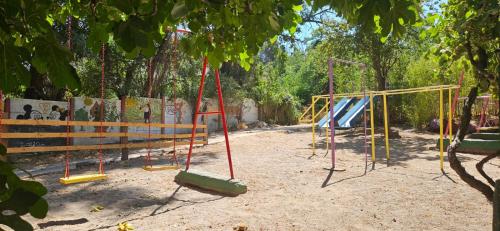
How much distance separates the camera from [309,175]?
838 centimetres

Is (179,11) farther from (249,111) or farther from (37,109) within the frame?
(249,111)

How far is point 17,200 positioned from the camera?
3.93 feet

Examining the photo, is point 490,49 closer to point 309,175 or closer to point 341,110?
point 309,175

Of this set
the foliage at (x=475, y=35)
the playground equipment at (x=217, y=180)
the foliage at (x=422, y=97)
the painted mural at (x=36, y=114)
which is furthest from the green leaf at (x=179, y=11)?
the foliage at (x=422, y=97)

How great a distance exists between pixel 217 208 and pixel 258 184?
1.72 metres

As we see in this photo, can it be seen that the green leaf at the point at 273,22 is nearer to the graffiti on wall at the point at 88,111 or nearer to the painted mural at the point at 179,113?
the graffiti on wall at the point at 88,111

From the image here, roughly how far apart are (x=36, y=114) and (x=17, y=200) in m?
13.2

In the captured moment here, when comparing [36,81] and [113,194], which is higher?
[36,81]

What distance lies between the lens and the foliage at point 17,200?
1.17 metres

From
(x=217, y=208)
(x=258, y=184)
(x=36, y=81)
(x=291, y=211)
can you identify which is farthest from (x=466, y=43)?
(x=36, y=81)

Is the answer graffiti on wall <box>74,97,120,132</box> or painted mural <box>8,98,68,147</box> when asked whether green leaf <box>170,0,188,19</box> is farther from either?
graffiti on wall <box>74,97,120,132</box>

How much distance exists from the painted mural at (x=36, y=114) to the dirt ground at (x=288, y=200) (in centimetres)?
355

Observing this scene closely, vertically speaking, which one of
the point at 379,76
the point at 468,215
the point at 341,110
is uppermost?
the point at 379,76

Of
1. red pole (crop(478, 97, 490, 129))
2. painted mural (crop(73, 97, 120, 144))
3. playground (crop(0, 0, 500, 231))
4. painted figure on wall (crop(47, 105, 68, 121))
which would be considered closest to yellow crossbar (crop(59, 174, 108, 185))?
playground (crop(0, 0, 500, 231))
